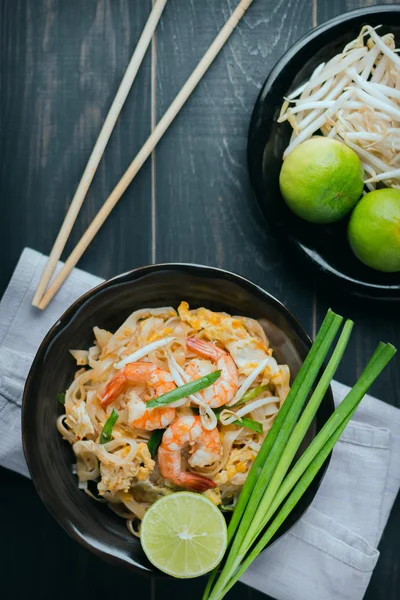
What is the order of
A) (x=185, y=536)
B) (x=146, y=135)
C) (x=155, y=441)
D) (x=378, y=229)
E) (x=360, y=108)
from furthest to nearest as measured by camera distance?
(x=146, y=135) → (x=360, y=108) → (x=378, y=229) → (x=155, y=441) → (x=185, y=536)

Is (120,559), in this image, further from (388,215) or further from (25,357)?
(388,215)

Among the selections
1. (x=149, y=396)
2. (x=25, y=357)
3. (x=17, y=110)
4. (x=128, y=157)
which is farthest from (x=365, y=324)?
(x=17, y=110)

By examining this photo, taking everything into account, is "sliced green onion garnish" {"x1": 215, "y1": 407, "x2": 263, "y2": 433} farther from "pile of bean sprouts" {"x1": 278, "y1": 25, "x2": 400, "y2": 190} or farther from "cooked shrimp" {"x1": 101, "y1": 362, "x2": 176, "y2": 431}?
"pile of bean sprouts" {"x1": 278, "y1": 25, "x2": 400, "y2": 190}

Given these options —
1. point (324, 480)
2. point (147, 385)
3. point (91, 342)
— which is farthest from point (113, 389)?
point (324, 480)

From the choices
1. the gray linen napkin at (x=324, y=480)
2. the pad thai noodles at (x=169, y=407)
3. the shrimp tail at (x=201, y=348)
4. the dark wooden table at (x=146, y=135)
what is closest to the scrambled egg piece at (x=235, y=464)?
the pad thai noodles at (x=169, y=407)

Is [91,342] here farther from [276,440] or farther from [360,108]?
[360,108]

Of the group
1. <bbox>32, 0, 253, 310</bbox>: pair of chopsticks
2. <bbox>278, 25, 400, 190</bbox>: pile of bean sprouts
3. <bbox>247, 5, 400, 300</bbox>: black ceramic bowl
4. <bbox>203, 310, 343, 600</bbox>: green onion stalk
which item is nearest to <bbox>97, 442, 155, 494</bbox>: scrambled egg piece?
<bbox>203, 310, 343, 600</bbox>: green onion stalk
